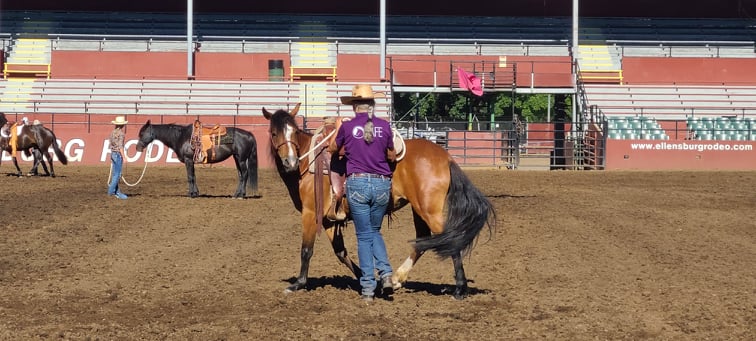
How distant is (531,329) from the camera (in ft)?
24.9

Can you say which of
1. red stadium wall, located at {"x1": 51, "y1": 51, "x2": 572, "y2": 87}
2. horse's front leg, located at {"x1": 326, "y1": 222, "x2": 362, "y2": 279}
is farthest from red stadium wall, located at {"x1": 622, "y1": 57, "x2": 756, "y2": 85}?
horse's front leg, located at {"x1": 326, "y1": 222, "x2": 362, "y2": 279}

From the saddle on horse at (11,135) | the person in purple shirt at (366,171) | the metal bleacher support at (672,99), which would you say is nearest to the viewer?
the person in purple shirt at (366,171)

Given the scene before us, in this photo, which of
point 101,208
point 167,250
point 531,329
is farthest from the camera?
point 101,208

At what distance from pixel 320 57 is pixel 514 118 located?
1051cm

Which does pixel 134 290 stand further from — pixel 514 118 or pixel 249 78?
pixel 249 78

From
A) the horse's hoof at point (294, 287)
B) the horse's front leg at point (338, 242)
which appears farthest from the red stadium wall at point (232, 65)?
the horse's hoof at point (294, 287)

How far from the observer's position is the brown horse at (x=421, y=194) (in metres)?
8.95

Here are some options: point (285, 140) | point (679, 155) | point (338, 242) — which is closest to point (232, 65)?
point (679, 155)

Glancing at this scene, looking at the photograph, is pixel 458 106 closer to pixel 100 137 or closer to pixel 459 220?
pixel 100 137

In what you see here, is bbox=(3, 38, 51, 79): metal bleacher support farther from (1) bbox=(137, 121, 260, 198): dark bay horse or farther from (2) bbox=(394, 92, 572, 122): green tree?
(1) bbox=(137, 121, 260, 198): dark bay horse

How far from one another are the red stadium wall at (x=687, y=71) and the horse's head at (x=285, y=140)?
33349 mm

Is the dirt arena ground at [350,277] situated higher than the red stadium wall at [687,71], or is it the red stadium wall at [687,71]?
the red stadium wall at [687,71]

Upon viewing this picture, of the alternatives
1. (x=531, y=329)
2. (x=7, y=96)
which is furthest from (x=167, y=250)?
(x=7, y=96)

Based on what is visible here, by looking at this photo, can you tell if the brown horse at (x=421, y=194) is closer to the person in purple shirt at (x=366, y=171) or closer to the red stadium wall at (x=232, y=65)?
the person in purple shirt at (x=366, y=171)
